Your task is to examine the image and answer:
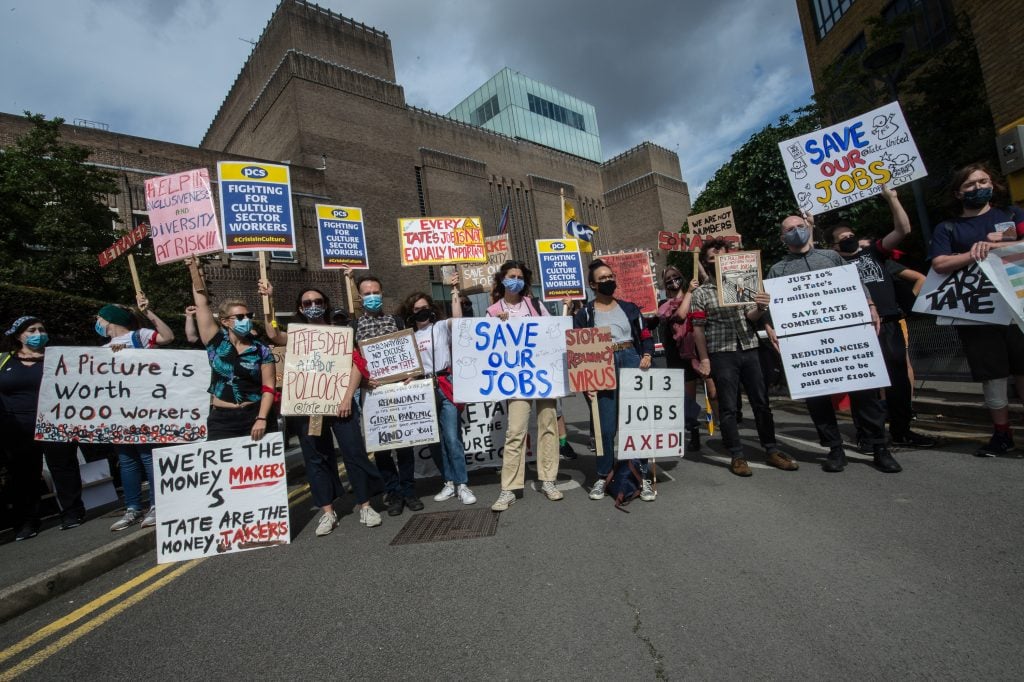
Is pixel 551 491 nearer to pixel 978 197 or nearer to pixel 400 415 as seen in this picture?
pixel 400 415

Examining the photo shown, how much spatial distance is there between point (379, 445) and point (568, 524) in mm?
1891

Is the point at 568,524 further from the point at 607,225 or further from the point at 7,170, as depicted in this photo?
the point at 607,225

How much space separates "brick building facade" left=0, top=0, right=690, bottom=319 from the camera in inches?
960

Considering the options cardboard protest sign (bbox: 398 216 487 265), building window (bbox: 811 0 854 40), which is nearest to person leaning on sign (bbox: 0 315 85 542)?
cardboard protest sign (bbox: 398 216 487 265)

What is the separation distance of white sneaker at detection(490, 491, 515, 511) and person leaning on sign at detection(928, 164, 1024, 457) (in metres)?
3.83

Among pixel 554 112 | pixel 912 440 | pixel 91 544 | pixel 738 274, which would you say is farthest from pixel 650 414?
pixel 554 112

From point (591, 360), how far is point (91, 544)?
14.8ft

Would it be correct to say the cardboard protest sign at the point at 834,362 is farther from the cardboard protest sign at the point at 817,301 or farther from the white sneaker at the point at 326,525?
the white sneaker at the point at 326,525

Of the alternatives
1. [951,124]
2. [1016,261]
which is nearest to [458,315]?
[1016,261]

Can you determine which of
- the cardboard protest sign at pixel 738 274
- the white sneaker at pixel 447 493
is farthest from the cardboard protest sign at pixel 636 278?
the white sneaker at pixel 447 493

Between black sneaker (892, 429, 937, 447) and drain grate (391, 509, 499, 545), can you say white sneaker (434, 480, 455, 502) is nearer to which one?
drain grate (391, 509, 499, 545)

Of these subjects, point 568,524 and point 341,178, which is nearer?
point 568,524

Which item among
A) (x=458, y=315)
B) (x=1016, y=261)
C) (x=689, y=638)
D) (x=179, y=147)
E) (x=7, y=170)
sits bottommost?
(x=689, y=638)

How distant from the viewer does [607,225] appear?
57.0m
